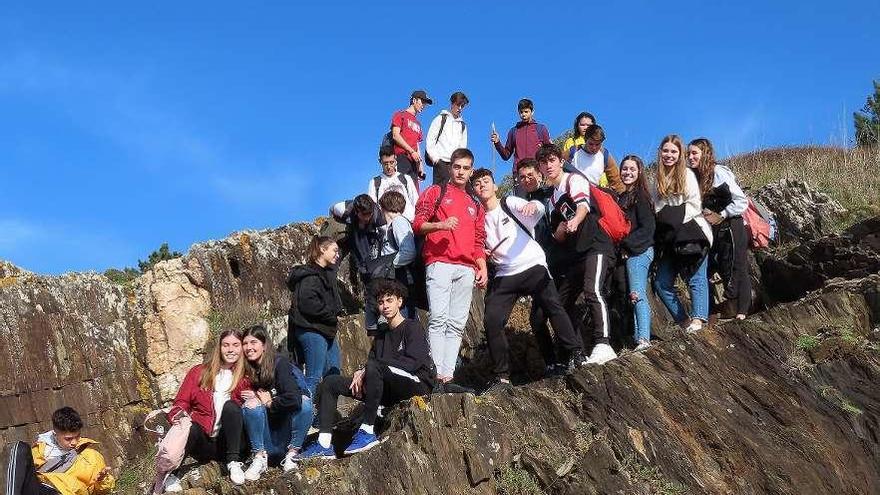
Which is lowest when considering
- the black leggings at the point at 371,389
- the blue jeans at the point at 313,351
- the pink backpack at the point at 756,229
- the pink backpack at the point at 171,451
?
the pink backpack at the point at 171,451

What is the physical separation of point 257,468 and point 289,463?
250 mm

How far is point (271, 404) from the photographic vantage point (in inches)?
288

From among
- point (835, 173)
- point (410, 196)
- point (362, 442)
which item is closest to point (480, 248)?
point (362, 442)

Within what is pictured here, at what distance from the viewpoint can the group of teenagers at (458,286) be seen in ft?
24.0

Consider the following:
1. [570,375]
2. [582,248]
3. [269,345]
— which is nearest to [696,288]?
[582,248]

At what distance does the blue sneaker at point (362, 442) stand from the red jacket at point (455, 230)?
6.49 feet

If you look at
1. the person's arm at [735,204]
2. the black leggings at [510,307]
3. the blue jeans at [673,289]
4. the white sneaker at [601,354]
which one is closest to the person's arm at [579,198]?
the black leggings at [510,307]

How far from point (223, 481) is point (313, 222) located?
308 inches

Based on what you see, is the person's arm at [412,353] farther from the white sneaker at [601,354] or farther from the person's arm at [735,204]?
the person's arm at [735,204]

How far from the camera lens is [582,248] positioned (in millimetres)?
9023

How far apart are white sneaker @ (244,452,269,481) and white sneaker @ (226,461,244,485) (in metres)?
0.04

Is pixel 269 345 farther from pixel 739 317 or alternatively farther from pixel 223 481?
pixel 739 317

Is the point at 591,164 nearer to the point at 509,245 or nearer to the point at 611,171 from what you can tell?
the point at 611,171

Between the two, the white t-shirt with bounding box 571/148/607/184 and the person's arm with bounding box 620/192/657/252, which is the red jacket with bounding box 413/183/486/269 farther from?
the white t-shirt with bounding box 571/148/607/184
